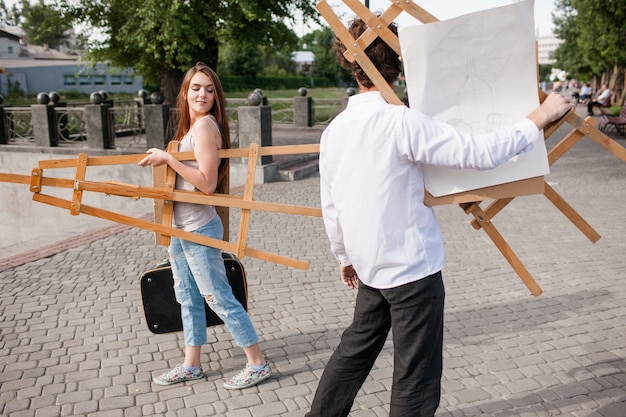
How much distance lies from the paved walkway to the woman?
18cm

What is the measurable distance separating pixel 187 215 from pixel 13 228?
43.1 ft

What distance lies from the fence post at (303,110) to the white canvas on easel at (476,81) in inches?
668

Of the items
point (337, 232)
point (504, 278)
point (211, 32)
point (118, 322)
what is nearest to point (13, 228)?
point (211, 32)

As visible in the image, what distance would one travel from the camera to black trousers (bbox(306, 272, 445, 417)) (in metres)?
2.44

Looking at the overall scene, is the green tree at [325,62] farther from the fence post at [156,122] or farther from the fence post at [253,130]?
the fence post at [253,130]

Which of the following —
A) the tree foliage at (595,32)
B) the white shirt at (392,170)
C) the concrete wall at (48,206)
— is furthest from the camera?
the tree foliage at (595,32)

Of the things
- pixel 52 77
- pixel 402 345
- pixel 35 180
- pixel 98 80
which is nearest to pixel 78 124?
pixel 35 180

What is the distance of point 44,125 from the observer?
598 inches

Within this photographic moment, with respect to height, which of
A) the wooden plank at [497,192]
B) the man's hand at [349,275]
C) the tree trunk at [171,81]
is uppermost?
the tree trunk at [171,81]

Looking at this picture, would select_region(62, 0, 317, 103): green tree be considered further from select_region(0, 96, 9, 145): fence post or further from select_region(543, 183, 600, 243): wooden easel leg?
select_region(543, 183, 600, 243): wooden easel leg

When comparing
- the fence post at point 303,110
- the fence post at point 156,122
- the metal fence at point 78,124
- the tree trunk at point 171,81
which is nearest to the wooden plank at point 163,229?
the fence post at point 156,122

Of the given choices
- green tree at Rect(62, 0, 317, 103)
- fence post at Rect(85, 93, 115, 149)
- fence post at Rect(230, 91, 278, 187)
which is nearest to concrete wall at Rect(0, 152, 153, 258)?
fence post at Rect(85, 93, 115, 149)

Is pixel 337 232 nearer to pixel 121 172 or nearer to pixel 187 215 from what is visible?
pixel 187 215

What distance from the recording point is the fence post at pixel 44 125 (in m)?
15.1
